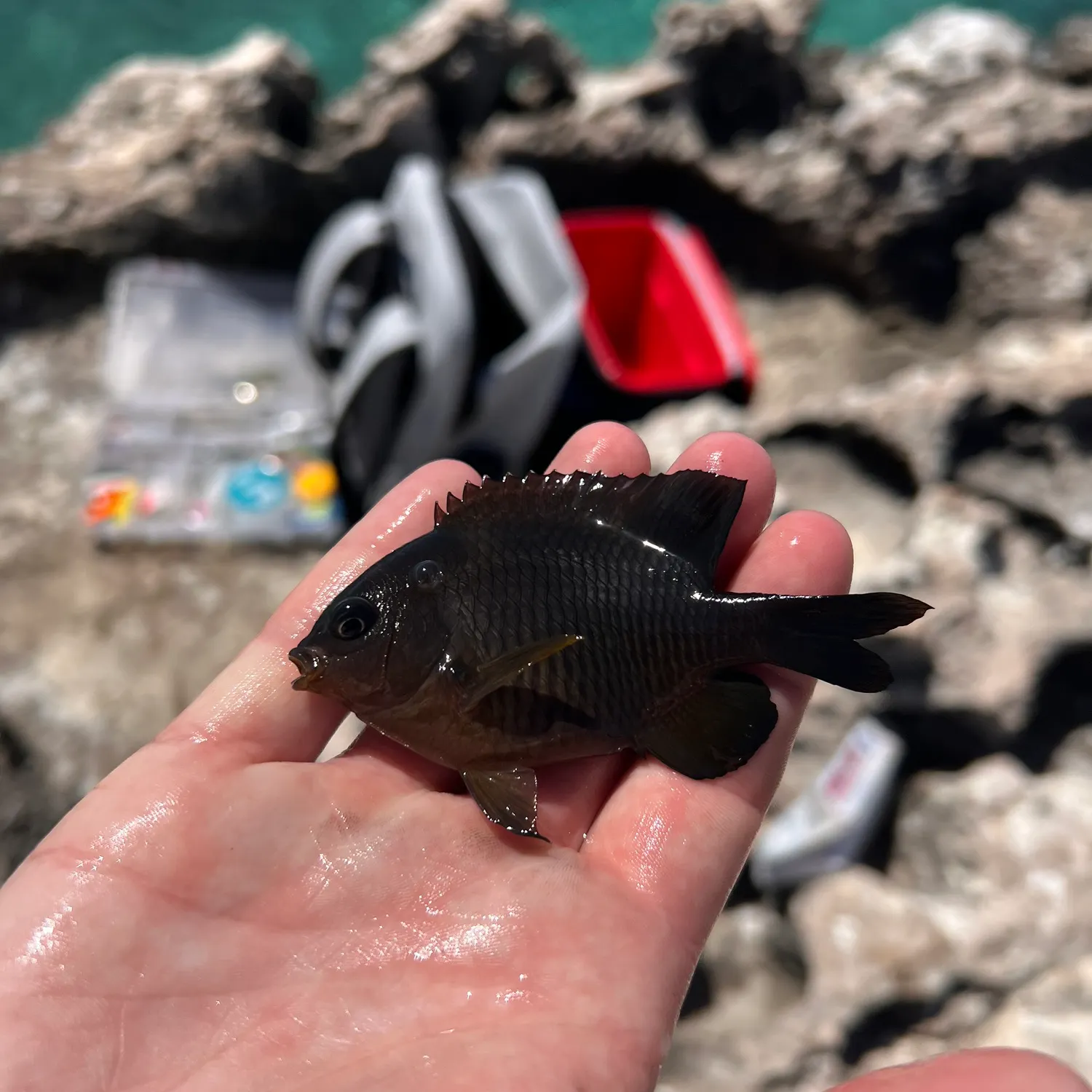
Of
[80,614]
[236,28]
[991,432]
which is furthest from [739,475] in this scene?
[236,28]

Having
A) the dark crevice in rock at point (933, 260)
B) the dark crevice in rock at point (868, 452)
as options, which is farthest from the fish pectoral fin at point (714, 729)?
the dark crevice in rock at point (933, 260)

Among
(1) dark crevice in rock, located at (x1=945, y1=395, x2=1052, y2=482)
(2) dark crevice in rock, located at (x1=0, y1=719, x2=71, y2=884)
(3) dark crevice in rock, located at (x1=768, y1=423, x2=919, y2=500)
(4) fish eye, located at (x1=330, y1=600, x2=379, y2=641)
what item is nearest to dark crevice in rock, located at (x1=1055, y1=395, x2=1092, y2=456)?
(1) dark crevice in rock, located at (x1=945, y1=395, x2=1052, y2=482)

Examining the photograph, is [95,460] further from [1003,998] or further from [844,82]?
[844,82]

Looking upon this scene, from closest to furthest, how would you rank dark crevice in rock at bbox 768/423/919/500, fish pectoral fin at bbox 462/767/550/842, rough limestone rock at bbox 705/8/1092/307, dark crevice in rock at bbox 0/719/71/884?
fish pectoral fin at bbox 462/767/550/842
dark crevice in rock at bbox 0/719/71/884
dark crevice in rock at bbox 768/423/919/500
rough limestone rock at bbox 705/8/1092/307

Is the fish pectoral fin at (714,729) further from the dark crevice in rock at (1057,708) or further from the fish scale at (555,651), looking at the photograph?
the dark crevice in rock at (1057,708)

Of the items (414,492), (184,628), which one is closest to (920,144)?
(414,492)

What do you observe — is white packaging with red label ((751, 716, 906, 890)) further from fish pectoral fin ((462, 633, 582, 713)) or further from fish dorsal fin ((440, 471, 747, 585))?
fish pectoral fin ((462, 633, 582, 713))

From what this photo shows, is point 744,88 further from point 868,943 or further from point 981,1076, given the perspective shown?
point 981,1076
